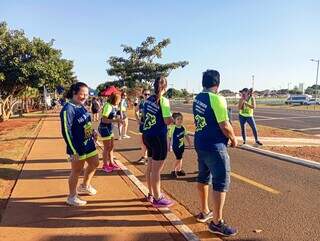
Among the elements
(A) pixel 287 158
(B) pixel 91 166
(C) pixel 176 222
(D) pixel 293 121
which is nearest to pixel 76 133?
(B) pixel 91 166

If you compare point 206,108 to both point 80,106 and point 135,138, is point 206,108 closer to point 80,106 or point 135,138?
point 80,106

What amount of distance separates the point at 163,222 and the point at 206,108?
63.9 inches

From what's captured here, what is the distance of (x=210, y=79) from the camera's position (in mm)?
4914

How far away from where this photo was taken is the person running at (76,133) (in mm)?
5848

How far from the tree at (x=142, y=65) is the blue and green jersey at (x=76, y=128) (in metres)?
30.8

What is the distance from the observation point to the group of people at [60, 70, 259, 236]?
4867mm

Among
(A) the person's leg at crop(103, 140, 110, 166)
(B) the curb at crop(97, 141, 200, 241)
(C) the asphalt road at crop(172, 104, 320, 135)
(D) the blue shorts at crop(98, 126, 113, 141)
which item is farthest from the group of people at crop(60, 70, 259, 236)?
(C) the asphalt road at crop(172, 104, 320, 135)

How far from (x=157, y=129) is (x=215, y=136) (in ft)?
4.03

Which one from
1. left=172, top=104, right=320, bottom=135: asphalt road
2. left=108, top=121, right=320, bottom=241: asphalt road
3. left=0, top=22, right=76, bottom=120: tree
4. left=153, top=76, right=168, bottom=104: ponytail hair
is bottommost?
left=172, top=104, right=320, bottom=135: asphalt road

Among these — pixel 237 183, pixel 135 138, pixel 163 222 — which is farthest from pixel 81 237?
pixel 135 138

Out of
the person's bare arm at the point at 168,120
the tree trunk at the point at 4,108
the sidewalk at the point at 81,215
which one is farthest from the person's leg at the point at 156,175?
the tree trunk at the point at 4,108

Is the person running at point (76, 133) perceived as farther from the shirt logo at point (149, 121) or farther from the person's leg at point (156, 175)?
the person's leg at point (156, 175)

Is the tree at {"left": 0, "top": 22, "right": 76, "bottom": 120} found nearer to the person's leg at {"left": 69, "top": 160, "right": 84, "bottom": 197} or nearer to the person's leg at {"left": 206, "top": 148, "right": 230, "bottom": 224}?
the person's leg at {"left": 69, "top": 160, "right": 84, "bottom": 197}

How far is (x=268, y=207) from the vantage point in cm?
600
